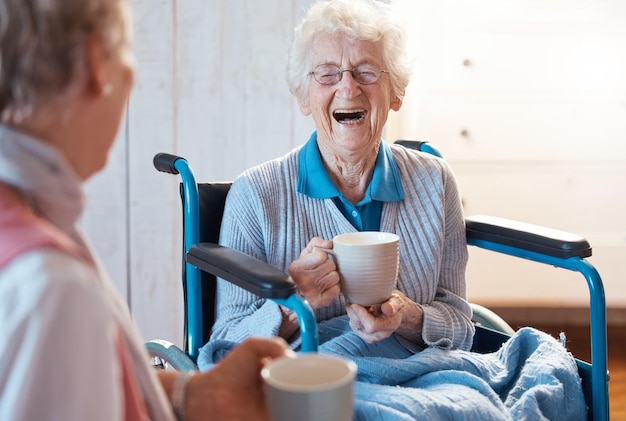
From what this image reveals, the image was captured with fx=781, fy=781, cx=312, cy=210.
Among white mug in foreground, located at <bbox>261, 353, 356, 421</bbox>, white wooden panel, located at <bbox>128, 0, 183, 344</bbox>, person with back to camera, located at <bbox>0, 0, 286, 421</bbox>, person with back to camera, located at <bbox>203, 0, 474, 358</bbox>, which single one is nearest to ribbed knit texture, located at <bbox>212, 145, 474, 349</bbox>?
person with back to camera, located at <bbox>203, 0, 474, 358</bbox>

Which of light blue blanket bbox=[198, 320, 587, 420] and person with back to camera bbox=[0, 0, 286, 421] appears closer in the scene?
person with back to camera bbox=[0, 0, 286, 421]

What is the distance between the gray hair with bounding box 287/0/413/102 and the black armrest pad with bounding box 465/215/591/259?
0.33 metres

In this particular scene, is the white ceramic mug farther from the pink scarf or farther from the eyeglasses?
the pink scarf

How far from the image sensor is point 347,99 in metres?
1.55

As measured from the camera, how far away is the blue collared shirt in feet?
5.04

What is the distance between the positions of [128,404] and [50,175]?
0.20 metres

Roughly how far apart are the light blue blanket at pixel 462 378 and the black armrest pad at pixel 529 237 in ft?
0.54

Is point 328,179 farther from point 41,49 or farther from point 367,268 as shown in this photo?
point 41,49

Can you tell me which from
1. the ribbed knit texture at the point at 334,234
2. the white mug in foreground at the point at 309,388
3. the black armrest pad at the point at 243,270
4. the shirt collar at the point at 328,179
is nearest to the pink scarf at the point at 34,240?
the white mug in foreground at the point at 309,388

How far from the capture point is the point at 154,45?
8.06 feet

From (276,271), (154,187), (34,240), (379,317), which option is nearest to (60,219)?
(34,240)

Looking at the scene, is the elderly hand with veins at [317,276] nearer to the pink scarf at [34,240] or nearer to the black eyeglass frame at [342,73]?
the black eyeglass frame at [342,73]

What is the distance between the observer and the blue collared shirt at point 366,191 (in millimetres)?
1537

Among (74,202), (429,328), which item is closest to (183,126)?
(429,328)
